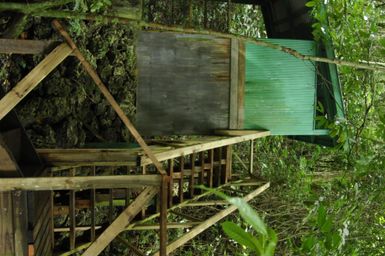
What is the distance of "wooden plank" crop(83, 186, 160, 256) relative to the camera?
419cm

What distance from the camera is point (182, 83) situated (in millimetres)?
7328

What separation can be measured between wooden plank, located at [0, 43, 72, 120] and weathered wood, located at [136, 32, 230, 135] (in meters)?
3.34

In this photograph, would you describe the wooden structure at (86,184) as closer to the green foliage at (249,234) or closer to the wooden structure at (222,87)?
the wooden structure at (222,87)

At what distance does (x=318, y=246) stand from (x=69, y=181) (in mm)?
2286

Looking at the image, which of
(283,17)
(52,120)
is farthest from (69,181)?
(283,17)

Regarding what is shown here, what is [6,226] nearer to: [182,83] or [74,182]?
[74,182]

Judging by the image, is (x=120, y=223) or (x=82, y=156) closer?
(x=120, y=223)

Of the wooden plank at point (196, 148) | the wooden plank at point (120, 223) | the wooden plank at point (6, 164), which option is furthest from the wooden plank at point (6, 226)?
the wooden plank at point (196, 148)

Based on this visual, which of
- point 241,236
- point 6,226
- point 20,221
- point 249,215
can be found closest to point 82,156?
point 20,221

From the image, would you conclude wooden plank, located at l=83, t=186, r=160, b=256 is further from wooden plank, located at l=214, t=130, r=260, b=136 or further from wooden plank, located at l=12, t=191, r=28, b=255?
wooden plank, located at l=214, t=130, r=260, b=136

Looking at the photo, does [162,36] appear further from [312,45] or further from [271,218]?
[271,218]

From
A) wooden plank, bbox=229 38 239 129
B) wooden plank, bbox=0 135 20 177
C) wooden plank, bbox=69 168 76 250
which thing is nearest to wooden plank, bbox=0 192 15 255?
wooden plank, bbox=0 135 20 177

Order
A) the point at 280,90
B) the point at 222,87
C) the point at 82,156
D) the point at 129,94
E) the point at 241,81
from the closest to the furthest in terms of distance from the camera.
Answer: the point at 82,156 < the point at 129,94 < the point at 222,87 < the point at 241,81 < the point at 280,90

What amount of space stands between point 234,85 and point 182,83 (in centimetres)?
98
